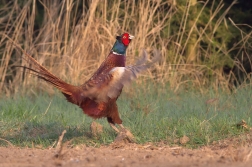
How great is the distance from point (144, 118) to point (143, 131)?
0.67m

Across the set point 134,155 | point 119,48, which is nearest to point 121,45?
point 119,48

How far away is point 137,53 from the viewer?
9828 millimetres

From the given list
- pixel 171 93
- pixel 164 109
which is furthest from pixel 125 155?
pixel 171 93

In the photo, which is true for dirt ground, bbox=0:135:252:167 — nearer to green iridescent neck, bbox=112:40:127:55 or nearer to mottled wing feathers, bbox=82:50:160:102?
mottled wing feathers, bbox=82:50:160:102

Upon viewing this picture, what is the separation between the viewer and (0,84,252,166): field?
203 inches

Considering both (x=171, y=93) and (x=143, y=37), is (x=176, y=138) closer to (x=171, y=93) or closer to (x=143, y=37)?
(x=171, y=93)

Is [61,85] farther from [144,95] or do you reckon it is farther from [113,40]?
[113,40]

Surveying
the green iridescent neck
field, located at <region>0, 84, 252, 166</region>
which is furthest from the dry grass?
the green iridescent neck

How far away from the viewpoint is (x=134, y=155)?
5.37 metres

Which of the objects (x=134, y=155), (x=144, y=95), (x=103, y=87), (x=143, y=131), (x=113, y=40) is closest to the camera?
(x=134, y=155)

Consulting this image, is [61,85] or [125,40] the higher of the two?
[125,40]

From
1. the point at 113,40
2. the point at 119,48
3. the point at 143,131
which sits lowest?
the point at 143,131

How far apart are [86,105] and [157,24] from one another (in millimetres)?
4374

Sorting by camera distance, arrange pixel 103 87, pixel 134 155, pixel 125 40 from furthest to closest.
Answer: pixel 125 40 < pixel 103 87 < pixel 134 155
